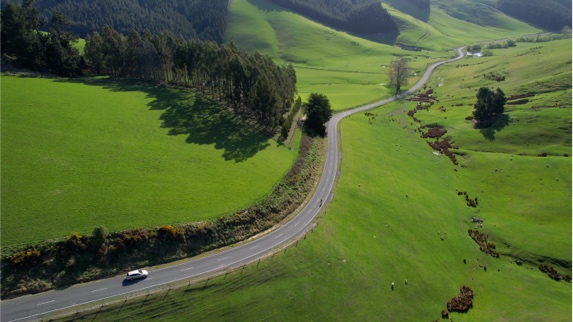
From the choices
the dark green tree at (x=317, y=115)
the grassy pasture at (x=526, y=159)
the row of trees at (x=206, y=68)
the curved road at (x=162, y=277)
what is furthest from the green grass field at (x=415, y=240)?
the row of trees at (x=206, y=68)

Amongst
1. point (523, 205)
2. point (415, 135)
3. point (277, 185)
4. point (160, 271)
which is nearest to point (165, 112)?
point (277, 185)

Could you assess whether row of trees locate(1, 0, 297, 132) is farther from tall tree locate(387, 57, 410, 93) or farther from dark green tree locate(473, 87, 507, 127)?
tall tree locate(387, 57, 410, 93)

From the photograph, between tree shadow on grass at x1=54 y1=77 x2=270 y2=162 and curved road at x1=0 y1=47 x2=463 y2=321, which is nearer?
curved road at x1=0 y1=47 x2=463 y2=321

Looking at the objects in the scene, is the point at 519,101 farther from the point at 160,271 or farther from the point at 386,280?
the point at 160,271

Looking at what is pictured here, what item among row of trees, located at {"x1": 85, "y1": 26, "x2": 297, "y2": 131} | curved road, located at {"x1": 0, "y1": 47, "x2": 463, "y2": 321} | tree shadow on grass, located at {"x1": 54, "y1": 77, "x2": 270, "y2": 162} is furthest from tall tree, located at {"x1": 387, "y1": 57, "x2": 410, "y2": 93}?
curved road, located at {"x1": 0, "y1": 47, "x2": 463, "y2": 321}

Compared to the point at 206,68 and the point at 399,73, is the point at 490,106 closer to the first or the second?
the point at 399,73

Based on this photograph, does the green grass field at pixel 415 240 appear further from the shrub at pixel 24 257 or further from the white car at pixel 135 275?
the shrub at pixel 24 257
